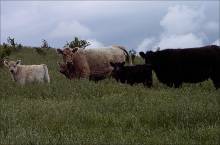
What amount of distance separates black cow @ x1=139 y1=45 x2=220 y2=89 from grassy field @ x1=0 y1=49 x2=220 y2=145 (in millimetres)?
2258

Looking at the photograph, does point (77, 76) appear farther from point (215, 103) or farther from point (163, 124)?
point (163, 124)

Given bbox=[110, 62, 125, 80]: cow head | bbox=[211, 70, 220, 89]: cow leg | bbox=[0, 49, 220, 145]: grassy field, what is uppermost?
bbox=[110, 62, 125, 80]: cow head

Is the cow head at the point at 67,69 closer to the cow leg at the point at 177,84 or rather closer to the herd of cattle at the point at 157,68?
the herd of cattle at the point at 157,68

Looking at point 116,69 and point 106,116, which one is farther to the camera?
point 116,69

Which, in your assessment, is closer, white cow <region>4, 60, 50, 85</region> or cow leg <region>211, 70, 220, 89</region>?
cow leg <region>211, 70, 220, 89</region>

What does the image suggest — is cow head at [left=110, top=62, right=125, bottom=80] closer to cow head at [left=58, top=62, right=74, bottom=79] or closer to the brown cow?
the brown cow

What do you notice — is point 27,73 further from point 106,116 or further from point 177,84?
point 106,116

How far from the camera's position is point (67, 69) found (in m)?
20.4

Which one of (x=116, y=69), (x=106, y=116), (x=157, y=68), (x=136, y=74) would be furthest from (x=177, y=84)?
(x=106, y=116)

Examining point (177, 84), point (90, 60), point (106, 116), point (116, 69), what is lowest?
point (106, 116)

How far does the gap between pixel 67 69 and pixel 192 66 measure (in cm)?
468

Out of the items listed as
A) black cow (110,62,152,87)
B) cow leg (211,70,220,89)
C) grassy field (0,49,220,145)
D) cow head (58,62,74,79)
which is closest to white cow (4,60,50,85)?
cow head (58,62,74,79)

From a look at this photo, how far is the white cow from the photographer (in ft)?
61.8

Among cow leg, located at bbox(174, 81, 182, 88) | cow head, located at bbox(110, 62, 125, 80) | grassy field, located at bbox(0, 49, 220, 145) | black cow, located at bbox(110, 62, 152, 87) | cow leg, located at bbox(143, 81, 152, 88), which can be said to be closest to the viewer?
grassy field, located at bbox(0, 49, 220, 145)
